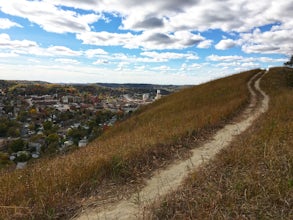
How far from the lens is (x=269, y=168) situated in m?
4.71

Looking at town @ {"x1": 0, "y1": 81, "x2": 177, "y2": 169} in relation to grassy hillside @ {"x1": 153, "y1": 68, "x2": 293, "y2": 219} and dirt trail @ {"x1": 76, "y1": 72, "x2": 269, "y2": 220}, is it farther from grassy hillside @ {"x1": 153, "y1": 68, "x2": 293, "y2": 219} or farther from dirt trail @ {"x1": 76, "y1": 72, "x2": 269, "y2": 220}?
grassy hillside @ {"x1": 153, "y1": 68, "x2": 293, "y2": 219}

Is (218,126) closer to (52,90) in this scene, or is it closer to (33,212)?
(33,212)

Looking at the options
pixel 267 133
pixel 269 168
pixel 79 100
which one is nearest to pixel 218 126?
pixel 267 133

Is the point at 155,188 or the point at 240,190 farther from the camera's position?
the point at 155,188

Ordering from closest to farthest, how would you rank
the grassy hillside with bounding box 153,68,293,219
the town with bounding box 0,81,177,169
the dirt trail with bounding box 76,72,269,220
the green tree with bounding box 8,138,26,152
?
the grassy hillside with bounding box 153,68,293,219, the dirt trail with bounding box 76,72,269,220, the town with bounding box 0,81,177,169, the green tree with bounding box 8,138,26,152

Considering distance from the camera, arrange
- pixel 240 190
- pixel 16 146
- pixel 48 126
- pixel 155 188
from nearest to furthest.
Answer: pixel 240 190
pixel 155 188
pixel 16 146
pixel 48 126

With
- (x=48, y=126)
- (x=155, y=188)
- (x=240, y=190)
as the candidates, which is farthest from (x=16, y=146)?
(x=240, y=190)

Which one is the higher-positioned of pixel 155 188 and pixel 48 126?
pixel 155 188

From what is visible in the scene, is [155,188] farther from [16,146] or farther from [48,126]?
[48,126]

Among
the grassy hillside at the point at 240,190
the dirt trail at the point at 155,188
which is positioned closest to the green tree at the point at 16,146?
the dirt trail at the point at 155,188

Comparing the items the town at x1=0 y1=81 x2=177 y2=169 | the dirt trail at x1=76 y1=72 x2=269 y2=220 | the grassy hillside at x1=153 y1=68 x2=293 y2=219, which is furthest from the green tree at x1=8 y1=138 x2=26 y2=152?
the grassy hillside at x1=153 y1=68 x2=293 y2=219

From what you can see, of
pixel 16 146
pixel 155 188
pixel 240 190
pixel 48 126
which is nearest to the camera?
pixel 240 190

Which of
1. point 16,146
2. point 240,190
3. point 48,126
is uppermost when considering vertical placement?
point 240,190

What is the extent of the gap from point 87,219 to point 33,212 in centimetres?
80
